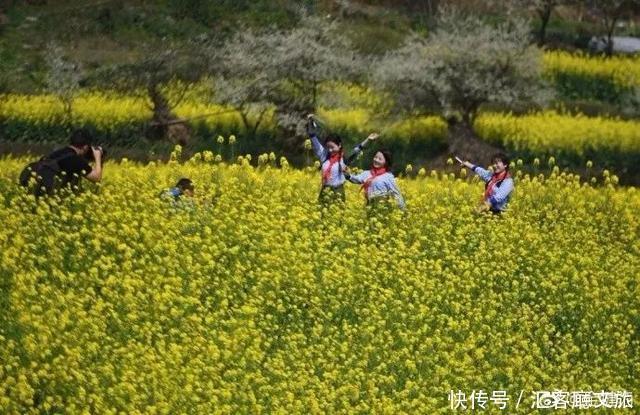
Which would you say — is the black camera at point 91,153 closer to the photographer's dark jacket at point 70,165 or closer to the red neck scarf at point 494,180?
the photographer's dark jacket at point 70,165

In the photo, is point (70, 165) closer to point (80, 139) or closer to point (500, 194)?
point (80, 139)

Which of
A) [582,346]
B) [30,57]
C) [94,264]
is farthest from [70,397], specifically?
[30,57]

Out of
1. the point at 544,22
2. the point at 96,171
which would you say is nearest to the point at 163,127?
the point at 96,171

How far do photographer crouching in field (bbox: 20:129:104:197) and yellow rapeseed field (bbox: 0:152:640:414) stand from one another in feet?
1.03

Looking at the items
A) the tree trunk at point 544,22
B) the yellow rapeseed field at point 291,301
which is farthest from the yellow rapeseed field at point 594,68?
the yellow rapeseed field at point 291,301

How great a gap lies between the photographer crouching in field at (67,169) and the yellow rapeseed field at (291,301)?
0.31 meters

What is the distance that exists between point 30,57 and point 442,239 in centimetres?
1936

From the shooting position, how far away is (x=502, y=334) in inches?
669

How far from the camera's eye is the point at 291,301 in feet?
56.6

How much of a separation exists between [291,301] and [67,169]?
4.36 meters

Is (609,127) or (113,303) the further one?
(609,127)

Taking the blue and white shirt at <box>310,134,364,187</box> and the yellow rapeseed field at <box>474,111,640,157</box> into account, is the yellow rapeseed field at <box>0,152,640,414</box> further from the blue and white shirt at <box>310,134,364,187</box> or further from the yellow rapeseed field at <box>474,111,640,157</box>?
the yellow rapeseed field at <box>474,111,640,157</box>

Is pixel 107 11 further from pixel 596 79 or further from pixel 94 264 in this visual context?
pixel 94 264

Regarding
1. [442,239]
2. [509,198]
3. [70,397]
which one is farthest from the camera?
[509,198]
